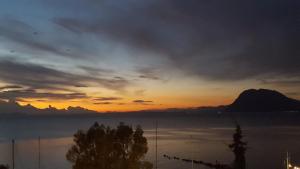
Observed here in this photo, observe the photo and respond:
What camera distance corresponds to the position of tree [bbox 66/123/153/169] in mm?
43594

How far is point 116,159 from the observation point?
44.3 m

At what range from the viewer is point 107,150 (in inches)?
1746

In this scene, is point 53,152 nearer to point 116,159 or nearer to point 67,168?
point 67,168

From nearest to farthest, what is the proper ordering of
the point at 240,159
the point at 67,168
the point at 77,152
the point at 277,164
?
the point at 77,152 < the point at 240,159 < the point at 67,168 < the point at 277,164

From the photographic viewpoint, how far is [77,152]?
4403 centimetres

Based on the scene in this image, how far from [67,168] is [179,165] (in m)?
26.1

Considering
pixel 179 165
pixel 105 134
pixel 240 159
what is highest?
pixel 105 134

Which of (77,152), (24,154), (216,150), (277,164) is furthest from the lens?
(216,150)

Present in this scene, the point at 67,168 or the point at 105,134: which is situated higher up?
the point at 105,134

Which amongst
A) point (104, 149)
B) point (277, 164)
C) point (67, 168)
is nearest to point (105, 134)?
point (104, 149)

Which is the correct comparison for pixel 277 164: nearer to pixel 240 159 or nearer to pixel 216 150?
pixel 216 150

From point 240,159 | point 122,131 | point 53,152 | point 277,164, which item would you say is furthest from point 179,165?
point 122,131

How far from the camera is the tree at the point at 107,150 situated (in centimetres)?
4359

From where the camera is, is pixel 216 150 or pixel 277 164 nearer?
pixel 277 164
